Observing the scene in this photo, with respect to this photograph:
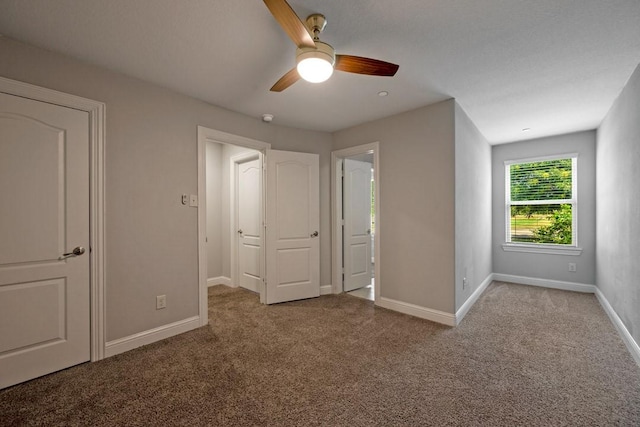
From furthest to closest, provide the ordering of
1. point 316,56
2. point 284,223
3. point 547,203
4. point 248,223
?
point 547,203 < point 248,223 < point 284,223 < point 316,56

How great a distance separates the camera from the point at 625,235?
2.77 m

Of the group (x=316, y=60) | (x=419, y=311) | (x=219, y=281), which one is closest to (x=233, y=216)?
(x=219, y=281)

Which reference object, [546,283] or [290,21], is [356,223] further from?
[290,21]

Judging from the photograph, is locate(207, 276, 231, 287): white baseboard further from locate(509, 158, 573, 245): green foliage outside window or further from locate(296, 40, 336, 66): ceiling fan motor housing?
locate(509, 158, 573, 245): green foliage outside window

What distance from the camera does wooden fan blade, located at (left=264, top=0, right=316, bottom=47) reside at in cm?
138

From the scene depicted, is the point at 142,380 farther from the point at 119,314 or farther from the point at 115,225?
the point at 115,225

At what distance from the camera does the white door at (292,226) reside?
3857mm

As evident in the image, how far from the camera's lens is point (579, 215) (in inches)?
175

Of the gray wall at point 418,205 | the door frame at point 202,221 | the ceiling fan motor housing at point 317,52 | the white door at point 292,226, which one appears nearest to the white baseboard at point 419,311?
the gray wall at point 418,205

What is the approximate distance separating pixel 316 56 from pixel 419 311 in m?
2.92

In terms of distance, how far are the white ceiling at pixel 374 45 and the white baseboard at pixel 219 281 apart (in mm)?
2989

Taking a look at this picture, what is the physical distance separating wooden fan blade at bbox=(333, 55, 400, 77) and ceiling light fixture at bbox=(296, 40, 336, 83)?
9 cm

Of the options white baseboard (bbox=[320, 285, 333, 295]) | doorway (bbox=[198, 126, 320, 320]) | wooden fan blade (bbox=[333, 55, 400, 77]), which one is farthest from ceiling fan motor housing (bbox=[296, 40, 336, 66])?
white baseboard (bbox=[320, 285, 333, 295])

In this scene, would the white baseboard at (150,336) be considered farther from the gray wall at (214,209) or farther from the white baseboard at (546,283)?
the white baseboard at (546,283)
